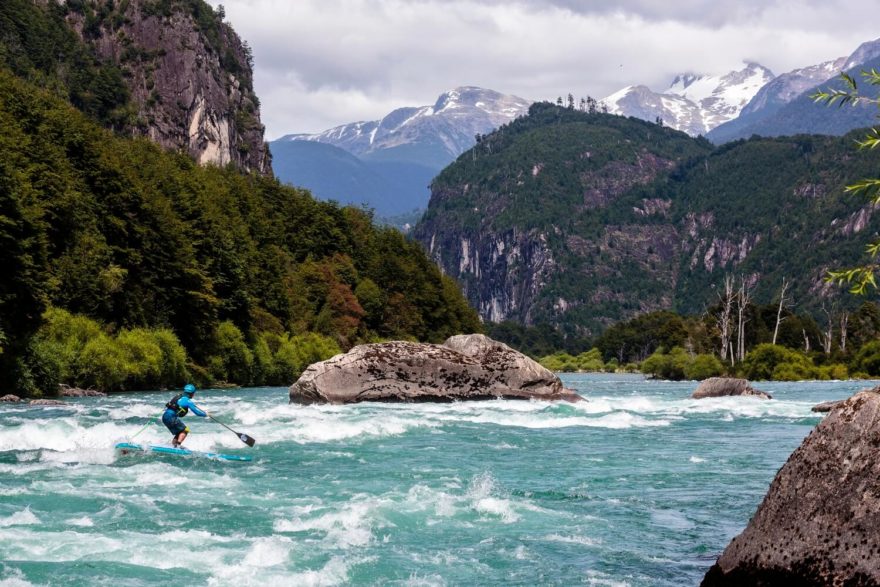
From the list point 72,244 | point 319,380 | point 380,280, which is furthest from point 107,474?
point 380,280

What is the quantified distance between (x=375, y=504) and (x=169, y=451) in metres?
8.11

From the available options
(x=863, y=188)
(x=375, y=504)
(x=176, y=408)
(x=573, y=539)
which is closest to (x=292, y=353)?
(x=176, y=408)

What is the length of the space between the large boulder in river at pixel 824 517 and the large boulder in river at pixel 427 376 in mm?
30640

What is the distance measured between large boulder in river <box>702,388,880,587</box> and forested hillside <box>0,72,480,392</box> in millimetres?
34984

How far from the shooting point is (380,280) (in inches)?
4336

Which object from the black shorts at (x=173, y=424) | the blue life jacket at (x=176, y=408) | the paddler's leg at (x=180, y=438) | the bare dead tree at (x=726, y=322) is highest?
the bare dead tree at (x=726, y=322)

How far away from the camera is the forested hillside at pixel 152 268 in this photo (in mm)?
44000

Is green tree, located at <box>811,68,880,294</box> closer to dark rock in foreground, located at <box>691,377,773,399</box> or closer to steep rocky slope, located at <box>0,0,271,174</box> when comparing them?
dark rock in foreground, located at <box>691,377,773,399</box>

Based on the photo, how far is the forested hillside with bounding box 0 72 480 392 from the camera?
44000 millimetres

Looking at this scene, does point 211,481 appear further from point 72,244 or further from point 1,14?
point 1,14

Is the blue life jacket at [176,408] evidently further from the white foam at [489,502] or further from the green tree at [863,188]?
the green tree at [863,188]

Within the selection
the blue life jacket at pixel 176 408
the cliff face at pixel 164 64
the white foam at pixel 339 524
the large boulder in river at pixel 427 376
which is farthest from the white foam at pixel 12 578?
the cliff face at pixel 164 64

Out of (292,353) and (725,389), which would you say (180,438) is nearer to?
(725,389)

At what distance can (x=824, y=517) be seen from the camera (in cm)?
938
